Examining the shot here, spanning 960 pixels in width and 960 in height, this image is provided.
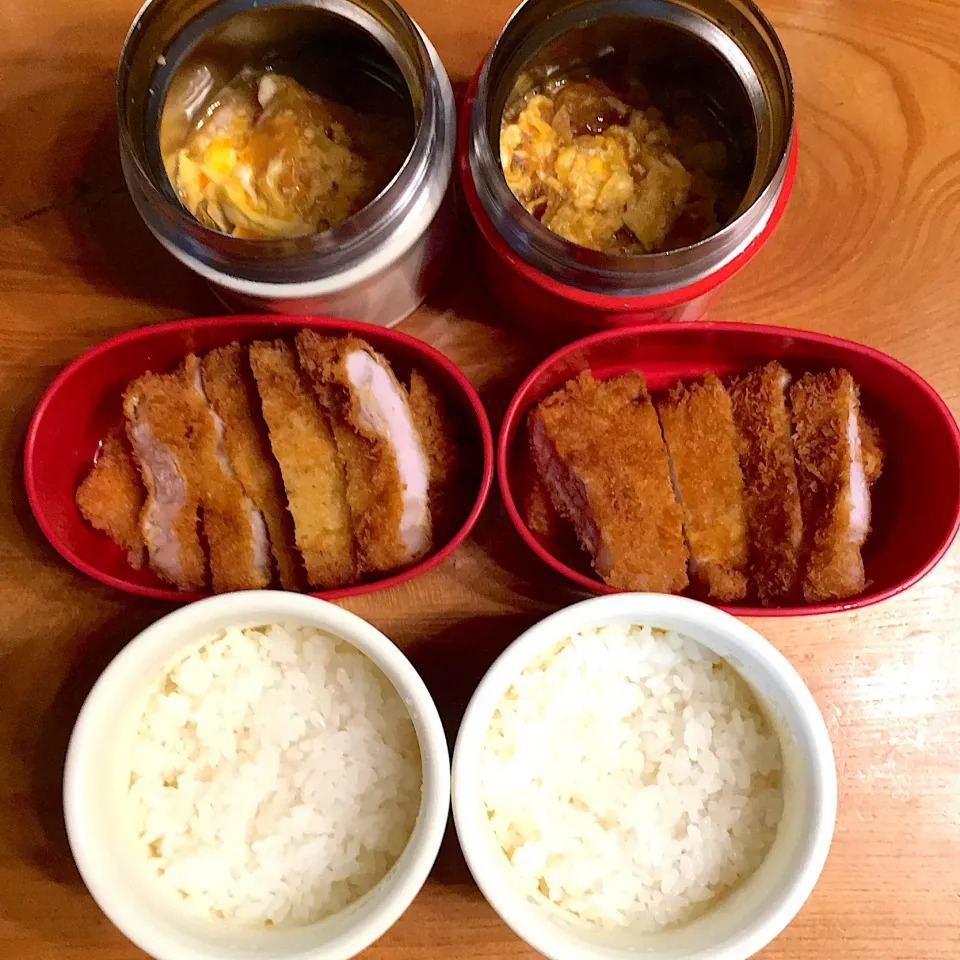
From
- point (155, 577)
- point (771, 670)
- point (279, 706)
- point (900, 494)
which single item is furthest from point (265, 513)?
point (900, 494)

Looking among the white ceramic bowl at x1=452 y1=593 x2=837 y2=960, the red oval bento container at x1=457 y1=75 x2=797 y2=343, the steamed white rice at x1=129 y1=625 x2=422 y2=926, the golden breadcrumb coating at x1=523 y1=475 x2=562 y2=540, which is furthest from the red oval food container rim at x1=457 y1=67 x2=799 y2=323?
the steamed white rice at x1=129 y1=625 x2=422 y2=926

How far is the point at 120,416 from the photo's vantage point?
1.75 meters

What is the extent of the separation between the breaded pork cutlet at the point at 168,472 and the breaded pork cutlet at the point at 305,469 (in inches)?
6.0

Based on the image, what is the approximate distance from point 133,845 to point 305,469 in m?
0.72

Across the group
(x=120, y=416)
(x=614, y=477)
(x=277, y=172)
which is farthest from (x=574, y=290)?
(x=120, y=416)

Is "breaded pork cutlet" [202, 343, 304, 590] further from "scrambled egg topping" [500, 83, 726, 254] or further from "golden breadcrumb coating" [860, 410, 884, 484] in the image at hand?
"golden breadcrumb coating" [860, 410, 884, 484]

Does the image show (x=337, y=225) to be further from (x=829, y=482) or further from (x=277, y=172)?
(x=829, y=482)

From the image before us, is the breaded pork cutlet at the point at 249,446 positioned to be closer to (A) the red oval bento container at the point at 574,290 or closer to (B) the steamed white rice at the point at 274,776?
(B) the steamed white rice at the point at 274,776

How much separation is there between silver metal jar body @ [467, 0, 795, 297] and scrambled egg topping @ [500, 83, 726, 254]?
3.6 inches

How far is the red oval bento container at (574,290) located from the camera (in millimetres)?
1503

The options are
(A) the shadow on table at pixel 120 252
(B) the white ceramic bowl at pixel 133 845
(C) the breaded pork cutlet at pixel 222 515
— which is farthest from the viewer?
(A) the shadow on table at pixel 120 252

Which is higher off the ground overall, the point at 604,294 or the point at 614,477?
the point at 604,294

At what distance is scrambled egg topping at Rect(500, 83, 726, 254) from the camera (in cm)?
159

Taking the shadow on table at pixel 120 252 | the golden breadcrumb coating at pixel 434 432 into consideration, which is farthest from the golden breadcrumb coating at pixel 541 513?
the shadow on table at pixel 120 252
